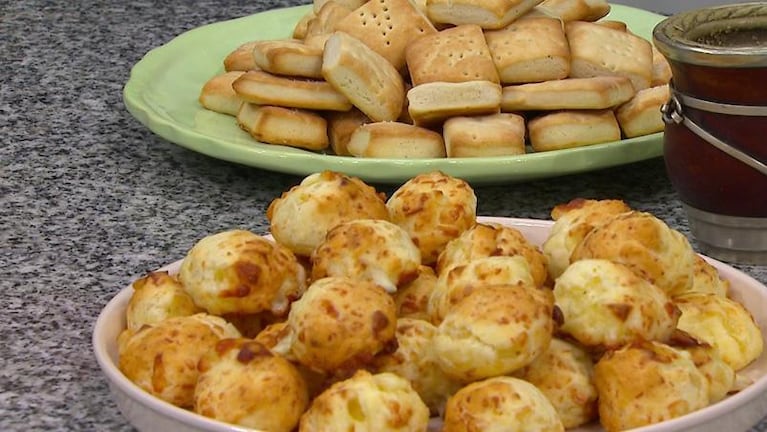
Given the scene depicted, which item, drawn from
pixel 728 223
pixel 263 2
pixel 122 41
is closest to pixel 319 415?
pixel 728 223

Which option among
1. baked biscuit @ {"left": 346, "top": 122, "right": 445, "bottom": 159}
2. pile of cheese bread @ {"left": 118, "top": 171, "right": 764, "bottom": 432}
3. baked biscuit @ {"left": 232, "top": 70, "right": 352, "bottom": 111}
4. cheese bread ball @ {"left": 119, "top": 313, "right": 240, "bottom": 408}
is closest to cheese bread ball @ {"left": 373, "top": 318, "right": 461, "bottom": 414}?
pile of cheese bread @ {"left": 118, "top": 171, "right": 764, "bottom": 432}

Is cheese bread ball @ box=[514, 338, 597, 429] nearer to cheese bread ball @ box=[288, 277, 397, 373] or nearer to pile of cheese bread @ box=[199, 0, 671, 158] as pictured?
cheese bread ball @ box=[288, 277, 397, 373]

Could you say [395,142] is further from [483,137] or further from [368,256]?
[368,256]

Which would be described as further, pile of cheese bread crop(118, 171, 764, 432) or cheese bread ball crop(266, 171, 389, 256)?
cheese bread ball crop(266, 171, 389, 256)

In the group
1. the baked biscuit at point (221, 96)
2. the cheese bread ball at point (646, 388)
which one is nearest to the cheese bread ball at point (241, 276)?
the cheese bread ball at point (646, 388)

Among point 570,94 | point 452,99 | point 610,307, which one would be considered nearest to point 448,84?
point 452,99
